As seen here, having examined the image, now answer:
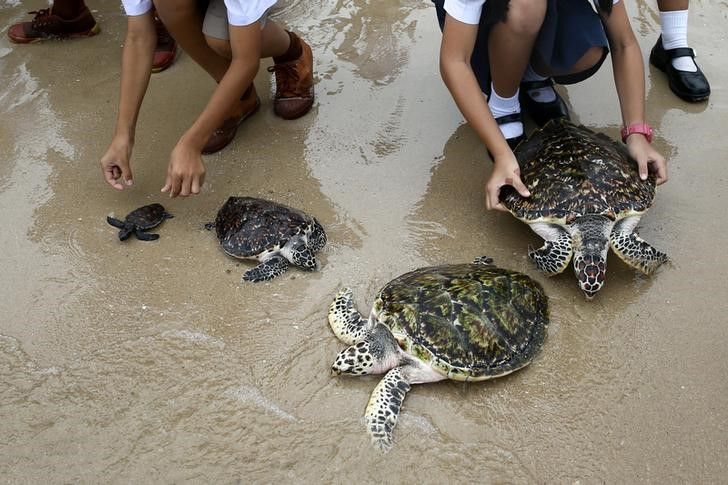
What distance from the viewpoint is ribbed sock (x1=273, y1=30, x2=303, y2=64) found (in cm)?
344

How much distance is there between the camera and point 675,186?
296 cm

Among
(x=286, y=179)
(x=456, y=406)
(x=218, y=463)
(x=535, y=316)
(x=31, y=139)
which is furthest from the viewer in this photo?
(x=31, y=139)

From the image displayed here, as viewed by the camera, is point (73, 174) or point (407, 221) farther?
point (73, 174)

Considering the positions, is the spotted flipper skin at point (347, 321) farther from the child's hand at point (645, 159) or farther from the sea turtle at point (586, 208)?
the child's hand at point (645, 159)

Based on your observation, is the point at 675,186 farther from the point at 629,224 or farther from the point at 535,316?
the point at 535,316

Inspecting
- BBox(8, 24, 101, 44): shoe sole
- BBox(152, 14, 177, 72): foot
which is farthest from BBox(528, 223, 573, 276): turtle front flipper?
BBox(8, 24, 101, 44): shoe sole

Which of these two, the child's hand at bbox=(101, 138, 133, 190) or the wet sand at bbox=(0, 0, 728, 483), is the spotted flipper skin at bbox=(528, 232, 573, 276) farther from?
the child's hand at bbox=(101, 138, 133, 190)

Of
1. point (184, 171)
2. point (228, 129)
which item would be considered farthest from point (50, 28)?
point (184, 171)

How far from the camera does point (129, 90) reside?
9.59ft

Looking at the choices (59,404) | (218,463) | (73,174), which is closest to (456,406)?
(218,463)

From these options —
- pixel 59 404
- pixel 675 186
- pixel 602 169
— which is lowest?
pixel 675 186

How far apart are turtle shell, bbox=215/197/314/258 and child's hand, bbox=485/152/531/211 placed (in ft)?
2.80

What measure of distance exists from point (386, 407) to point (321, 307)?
0.59 m

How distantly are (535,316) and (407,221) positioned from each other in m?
0.83
